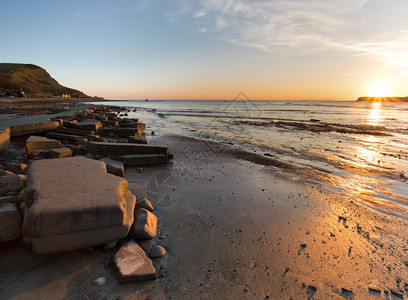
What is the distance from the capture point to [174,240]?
3.44m

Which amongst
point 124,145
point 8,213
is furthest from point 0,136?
point 8,213

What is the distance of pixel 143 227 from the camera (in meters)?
3.31

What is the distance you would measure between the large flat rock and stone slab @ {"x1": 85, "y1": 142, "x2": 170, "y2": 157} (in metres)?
3.75

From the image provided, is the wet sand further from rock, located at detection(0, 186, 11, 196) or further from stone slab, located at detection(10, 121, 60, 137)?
stone slab, located at detection(10, 121, 60, 137)

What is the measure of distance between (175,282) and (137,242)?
97 centimetres

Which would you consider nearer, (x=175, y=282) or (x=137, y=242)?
(x=175, y=282)

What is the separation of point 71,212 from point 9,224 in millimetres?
904

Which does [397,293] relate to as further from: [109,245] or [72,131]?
[72,131]

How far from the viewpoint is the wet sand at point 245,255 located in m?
2.46

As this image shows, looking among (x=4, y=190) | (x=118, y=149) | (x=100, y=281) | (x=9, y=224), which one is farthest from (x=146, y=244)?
(x=118, y=149)

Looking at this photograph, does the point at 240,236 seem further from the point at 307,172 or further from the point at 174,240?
the point at 307,172

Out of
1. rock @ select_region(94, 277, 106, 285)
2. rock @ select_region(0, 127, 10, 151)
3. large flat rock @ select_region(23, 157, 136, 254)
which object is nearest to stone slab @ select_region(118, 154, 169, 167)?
large flat rock @ select_region(23, 157, 136, 254)

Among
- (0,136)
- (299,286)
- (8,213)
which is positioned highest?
(0,136)

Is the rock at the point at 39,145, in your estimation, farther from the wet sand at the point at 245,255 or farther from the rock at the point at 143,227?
the rock at the point at 143,227
